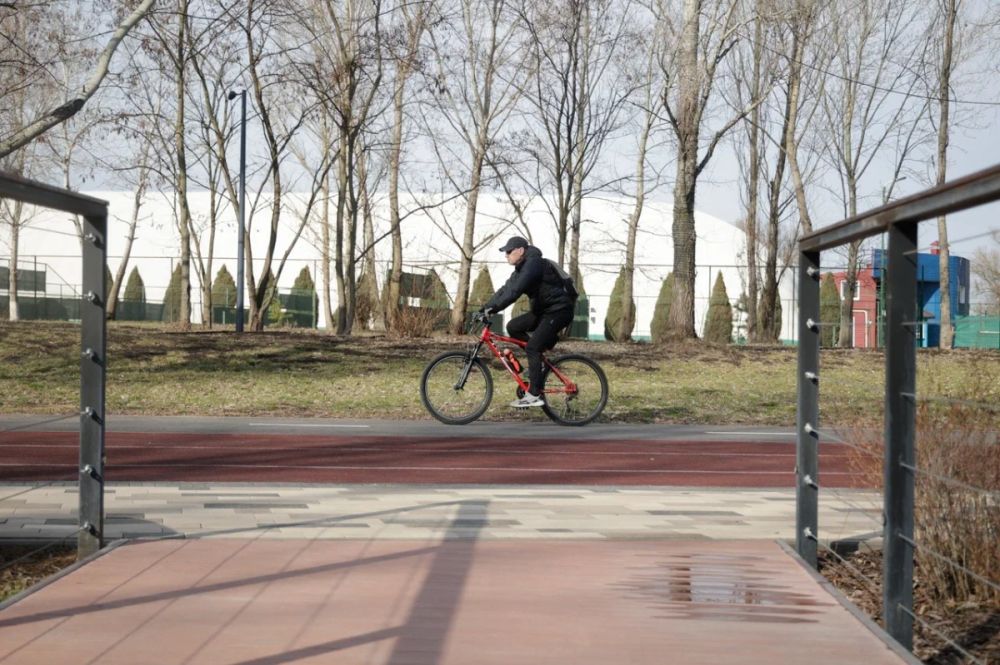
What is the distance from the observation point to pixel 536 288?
14.6m

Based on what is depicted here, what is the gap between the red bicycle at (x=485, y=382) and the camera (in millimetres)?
15172

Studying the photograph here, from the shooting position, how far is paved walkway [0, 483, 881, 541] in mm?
6883

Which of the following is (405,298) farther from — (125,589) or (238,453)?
(125,589)

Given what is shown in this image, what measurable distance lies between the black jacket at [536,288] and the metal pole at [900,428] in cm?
951

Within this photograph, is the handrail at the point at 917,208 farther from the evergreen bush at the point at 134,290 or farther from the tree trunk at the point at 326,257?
the evergreen bush at the point at 134,290

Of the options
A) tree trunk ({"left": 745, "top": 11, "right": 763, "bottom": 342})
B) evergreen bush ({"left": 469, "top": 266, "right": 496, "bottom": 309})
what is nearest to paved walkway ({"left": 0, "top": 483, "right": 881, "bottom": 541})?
tree trunk ({"left": 745, "top": 11, "right": 763, "bottom": 342})

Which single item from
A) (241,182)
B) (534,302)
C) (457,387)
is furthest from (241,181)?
(534,302)

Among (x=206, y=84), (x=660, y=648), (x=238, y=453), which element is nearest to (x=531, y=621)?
(x=660, y=648)

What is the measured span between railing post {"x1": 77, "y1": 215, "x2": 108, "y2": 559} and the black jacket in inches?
330

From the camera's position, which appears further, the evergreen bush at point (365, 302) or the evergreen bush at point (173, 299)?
the evergreen bush at point (173, 299)

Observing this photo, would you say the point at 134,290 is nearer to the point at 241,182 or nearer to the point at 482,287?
the point at 482,287

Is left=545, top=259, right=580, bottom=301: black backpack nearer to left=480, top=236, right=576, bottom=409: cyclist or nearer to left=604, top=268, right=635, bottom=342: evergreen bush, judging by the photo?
left=480, top=236, right=576, bottom=409: cyclist

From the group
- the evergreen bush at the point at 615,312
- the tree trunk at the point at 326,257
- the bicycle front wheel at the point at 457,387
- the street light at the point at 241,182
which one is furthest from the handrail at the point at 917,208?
the evergreen bush at the point at 615,312

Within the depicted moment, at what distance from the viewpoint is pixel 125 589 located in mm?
5137
